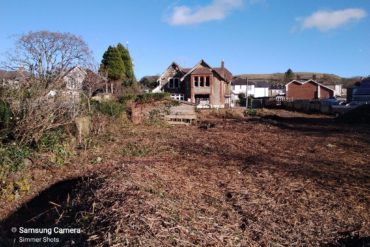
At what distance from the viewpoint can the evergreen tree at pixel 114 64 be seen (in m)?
40.5

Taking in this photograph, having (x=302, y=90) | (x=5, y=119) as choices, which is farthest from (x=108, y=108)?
(x=302, y=90)

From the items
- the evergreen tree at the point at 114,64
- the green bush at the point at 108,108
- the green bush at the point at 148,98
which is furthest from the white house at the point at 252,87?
the green bush at the point at 108,108

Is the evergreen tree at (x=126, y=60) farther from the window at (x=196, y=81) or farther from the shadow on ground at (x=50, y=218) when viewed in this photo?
the shadow on ground at (x=50, y=218)

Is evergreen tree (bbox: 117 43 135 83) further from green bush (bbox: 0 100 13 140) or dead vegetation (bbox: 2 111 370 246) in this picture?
green bush (bbox: 0 100 13 140)

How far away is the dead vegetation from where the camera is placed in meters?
3.84

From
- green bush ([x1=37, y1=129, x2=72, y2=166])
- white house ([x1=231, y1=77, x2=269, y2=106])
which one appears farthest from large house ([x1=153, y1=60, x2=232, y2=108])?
white house ([x1=231, y1=77, x2=269, y2=106])

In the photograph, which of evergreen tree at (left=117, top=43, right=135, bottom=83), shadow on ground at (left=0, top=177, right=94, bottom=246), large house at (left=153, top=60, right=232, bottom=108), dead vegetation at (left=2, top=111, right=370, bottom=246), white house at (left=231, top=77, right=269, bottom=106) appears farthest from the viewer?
white house at (left=231, top=77, right=269, bottom=106)

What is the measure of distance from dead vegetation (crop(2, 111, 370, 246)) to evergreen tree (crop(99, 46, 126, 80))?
106 ft

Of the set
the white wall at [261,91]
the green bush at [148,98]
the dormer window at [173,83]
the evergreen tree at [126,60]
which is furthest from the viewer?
the white wall at [261,91]

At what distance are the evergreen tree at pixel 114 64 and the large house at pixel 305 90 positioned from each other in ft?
121

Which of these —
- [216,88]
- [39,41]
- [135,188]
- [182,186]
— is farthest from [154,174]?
[216,88]

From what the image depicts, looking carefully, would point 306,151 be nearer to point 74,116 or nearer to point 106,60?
point 74,116

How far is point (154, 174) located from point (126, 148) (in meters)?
4.13

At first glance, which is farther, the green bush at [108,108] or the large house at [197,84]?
the large house at [197,84]
